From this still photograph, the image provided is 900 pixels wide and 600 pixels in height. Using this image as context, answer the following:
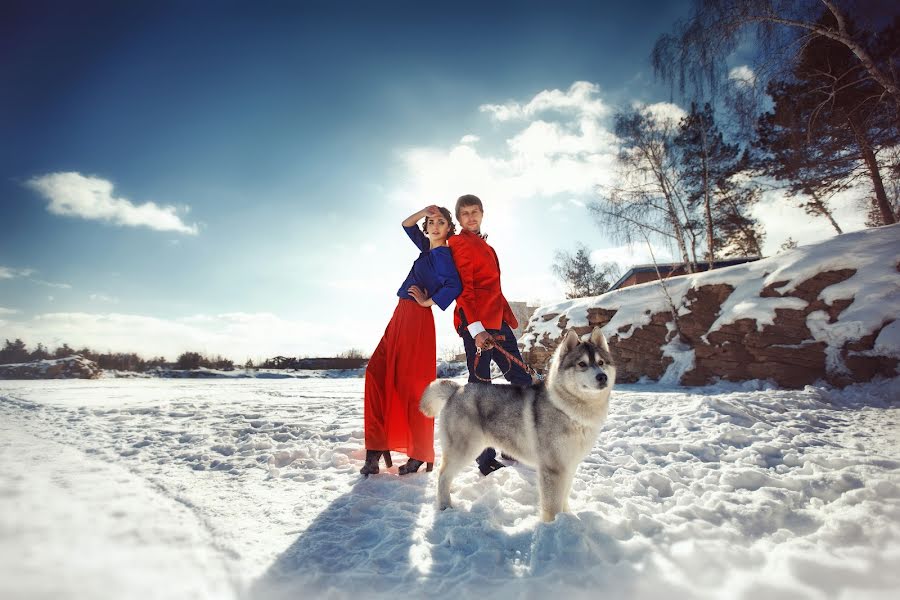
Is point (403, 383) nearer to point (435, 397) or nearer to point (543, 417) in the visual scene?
point (435, 397)

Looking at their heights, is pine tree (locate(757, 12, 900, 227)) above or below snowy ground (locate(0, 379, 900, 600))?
above

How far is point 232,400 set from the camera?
862 centimetres

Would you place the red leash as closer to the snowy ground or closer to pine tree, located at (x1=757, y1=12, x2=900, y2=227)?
the snowy ground

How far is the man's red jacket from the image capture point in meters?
4.11

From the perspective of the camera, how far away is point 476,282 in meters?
4.21

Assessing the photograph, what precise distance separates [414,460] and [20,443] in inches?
197

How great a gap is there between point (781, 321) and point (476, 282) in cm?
826

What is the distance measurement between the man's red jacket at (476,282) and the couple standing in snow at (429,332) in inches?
0.4

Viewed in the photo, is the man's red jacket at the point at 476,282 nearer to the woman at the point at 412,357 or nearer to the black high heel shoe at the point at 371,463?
the woman at the point at 412,357

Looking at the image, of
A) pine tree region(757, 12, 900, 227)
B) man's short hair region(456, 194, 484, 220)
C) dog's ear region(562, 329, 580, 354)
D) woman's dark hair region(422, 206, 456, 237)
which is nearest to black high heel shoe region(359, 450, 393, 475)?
dog's ear region(562, 329, 580, 354)

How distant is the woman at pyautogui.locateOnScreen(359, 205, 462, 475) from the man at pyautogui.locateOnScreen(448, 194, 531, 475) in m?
0.15

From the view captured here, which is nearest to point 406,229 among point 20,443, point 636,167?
point 20,443

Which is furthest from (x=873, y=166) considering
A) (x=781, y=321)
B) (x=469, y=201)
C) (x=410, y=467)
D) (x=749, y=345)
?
(x=410, y=467)

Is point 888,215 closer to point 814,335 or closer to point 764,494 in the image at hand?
point 814,335
